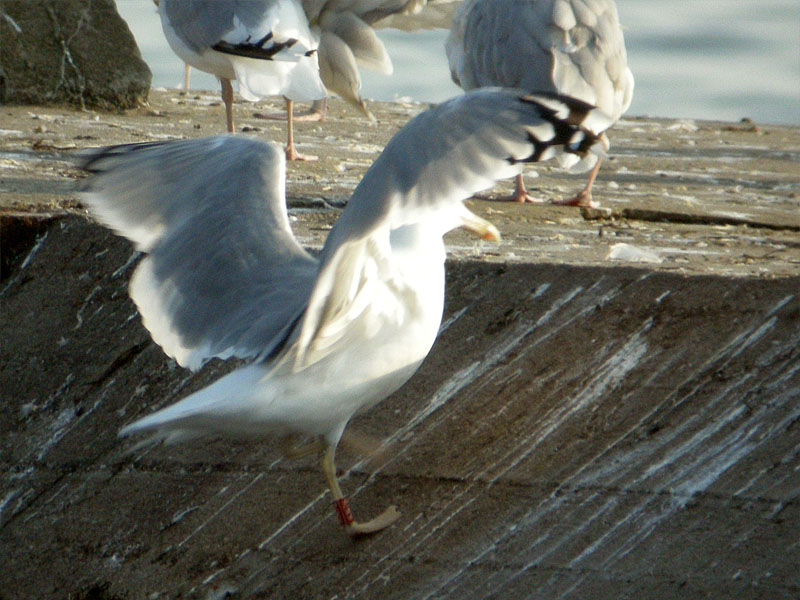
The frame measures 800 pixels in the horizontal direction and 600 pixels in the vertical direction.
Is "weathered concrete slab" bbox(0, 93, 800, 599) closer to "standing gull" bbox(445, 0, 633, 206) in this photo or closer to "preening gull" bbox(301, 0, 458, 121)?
"standing gull" bbox(445, 0, 633, 206)

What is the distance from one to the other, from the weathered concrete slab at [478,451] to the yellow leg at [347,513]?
0.09 feet

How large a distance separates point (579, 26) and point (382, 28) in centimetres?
134

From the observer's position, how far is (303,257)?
267cm

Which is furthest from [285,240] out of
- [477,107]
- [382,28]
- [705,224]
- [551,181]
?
[382,28]

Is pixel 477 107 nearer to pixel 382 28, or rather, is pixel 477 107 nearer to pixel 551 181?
pixel 551 181

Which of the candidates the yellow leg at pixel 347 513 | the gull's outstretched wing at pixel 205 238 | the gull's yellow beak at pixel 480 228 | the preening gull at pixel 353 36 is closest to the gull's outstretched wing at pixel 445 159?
the gull's outstretched wing at pixel 205 238

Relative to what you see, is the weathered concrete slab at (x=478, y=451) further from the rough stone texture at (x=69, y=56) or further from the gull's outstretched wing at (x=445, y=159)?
the rough stone texture at (x=69, y=56)

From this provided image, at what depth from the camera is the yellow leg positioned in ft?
8.07

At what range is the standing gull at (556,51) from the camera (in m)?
4.19

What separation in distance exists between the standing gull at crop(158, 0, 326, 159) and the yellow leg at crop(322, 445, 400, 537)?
2461 millimetres

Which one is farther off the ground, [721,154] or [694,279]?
[694,279]

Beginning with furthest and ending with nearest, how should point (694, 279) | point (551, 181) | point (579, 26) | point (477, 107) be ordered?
point (551, 181), point (579, 26), point (694, 279), point (477, 107)

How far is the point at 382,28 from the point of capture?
5.40m

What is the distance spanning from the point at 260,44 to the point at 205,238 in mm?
2347
